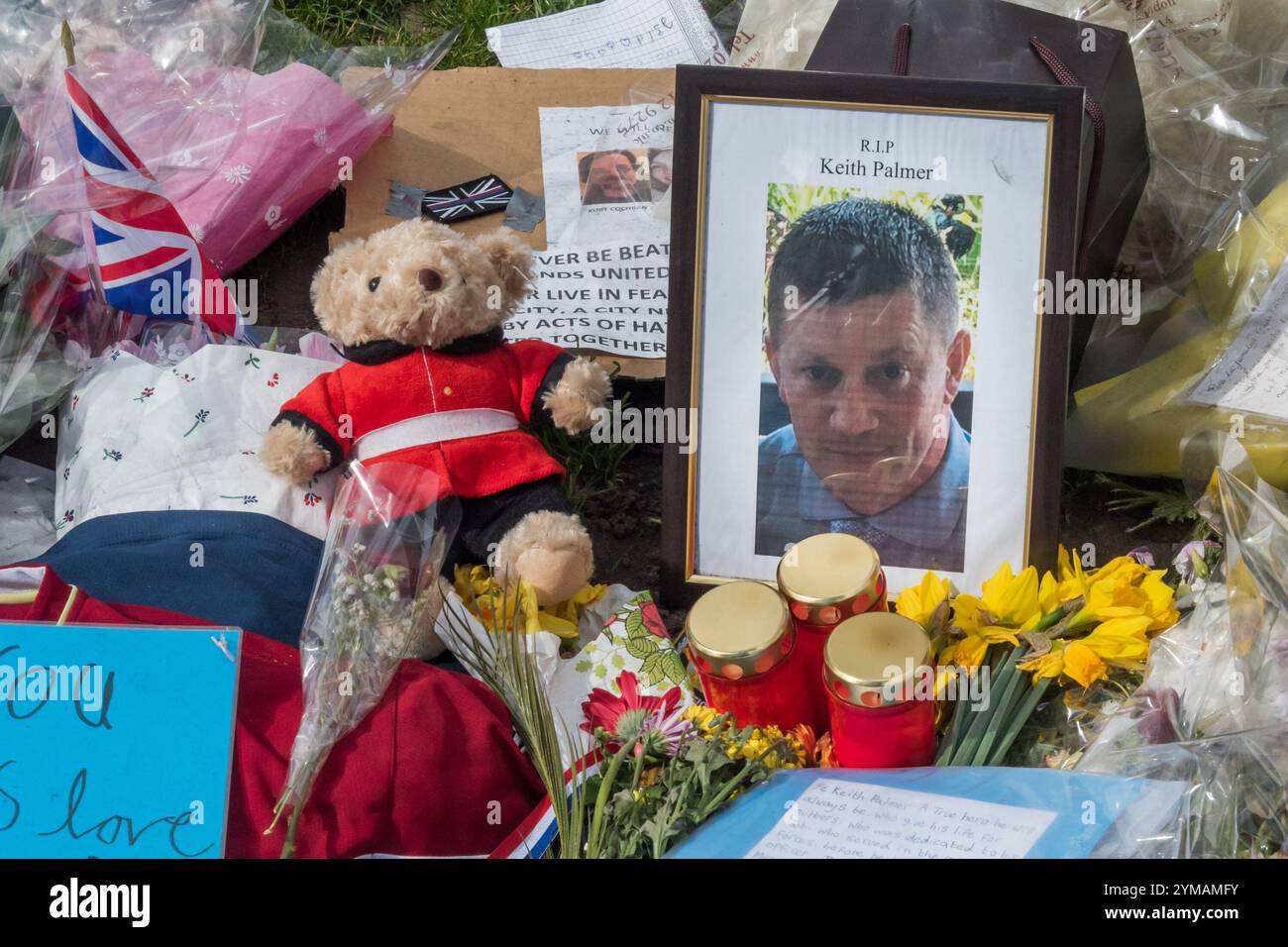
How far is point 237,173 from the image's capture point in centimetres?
202

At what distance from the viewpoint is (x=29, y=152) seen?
1762 mm

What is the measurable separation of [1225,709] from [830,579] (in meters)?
0.38

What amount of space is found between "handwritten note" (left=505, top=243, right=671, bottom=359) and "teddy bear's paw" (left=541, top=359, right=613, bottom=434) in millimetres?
353

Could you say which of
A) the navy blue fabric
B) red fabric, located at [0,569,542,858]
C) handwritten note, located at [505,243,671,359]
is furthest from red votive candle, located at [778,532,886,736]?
handwritten note, located at [505,243,671,359]

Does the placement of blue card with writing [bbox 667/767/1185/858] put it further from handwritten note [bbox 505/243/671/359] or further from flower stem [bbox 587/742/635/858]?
handwritten note [bbox 505/243/671/359]

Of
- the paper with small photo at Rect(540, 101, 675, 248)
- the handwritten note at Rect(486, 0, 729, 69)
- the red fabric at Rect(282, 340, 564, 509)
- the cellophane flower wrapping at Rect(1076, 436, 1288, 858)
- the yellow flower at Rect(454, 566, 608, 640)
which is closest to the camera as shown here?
the cellophane flower wrapping at Rect(1076, 436, 1288, 858)

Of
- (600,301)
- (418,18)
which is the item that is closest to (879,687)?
(600,301)

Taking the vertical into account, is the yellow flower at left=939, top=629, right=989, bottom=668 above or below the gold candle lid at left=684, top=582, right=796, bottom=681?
below

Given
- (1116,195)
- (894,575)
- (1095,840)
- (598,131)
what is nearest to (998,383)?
(894,575)

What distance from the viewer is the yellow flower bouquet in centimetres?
126

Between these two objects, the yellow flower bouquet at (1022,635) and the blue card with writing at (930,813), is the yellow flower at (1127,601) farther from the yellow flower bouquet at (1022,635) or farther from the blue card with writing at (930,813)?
the blue card with writing at (930,813)

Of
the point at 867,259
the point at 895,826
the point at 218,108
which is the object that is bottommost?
the point at 895,826

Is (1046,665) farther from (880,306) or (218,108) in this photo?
(218,108)

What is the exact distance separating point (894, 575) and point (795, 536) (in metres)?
0.12
